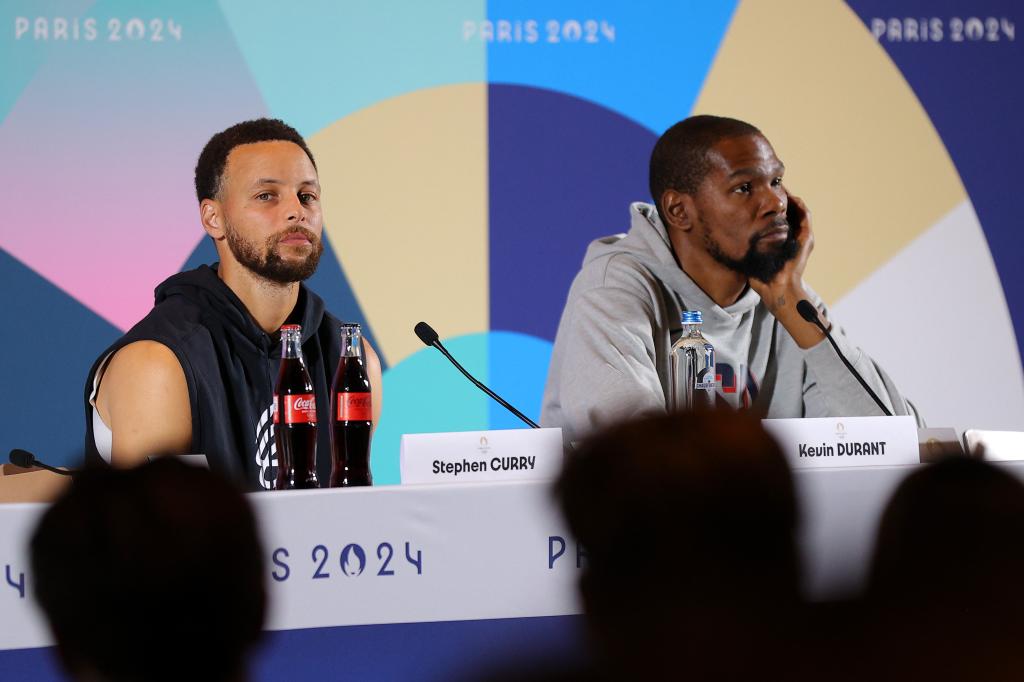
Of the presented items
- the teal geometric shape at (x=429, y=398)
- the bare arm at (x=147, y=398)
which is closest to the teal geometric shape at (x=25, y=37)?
the teal geometric shape at (x=429, y=398)

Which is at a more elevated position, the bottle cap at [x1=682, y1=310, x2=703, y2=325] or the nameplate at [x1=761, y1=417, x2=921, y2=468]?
the bottle cap at [x1=682, y1=310, x2=703, y2=325]

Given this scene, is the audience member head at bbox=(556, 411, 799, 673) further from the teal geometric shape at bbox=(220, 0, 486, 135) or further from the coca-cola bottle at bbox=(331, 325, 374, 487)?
the teal geometric shape at bbox=(220, 0, 486, 135)

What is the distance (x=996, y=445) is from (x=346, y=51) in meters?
2.48

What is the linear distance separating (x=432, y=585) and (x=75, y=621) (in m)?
1.19

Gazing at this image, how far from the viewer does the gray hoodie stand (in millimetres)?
2916

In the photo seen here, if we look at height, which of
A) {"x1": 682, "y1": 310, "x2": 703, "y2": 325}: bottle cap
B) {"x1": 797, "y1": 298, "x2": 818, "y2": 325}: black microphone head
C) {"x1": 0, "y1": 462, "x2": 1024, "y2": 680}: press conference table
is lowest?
{"x1": 0, "y1": 462, "x2": 1024, "y2": 680}: press conference table

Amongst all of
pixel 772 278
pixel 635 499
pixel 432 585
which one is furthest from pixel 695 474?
pixel 772 278

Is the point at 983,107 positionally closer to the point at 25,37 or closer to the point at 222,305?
the point at 222,305

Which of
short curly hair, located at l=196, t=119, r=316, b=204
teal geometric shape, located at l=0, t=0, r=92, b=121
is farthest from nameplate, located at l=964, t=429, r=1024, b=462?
teal geometric shape, located at l=0, t=0, r=92, b=121

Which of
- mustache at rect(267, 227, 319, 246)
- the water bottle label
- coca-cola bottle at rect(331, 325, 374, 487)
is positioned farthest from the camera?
mustache at rect(267, 227, 319, 246)

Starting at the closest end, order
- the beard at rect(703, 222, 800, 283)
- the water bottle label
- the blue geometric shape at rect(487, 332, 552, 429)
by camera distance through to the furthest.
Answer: the water bottle label
the beard at rect(703, 222, 800, 283)
the blue geometric shape at rect(487, 332, 552, 429)

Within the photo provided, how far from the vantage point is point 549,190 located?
4078mm

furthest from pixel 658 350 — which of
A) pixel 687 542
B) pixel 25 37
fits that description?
pixel 687 542

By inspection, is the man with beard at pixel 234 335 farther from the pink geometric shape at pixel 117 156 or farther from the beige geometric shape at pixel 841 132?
the beige geometric shape at pixel 841 132
